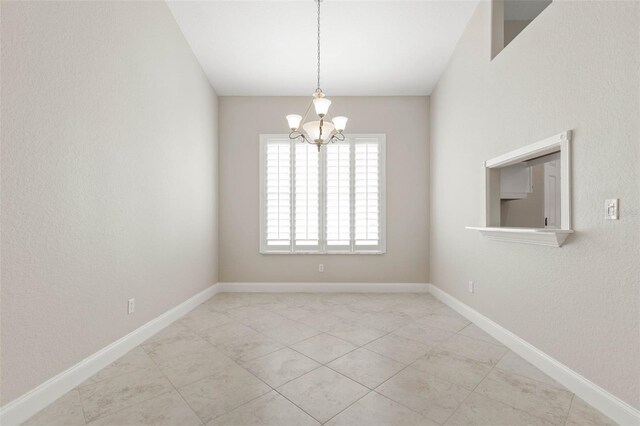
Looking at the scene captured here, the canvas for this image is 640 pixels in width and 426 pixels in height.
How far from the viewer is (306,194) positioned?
14.8ft

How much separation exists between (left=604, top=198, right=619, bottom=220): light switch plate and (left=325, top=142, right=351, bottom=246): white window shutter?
3.04 m

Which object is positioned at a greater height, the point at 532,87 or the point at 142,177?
the point at 532,87

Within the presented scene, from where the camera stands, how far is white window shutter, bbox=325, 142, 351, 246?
14.7 ft

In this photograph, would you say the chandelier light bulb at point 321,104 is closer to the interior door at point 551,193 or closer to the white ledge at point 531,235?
the white ledge at point 531,235

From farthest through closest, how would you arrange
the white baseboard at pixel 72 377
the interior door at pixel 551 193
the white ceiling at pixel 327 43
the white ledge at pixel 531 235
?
the white ceiling at pixel 327 43 < the interior door at pixel 551 193 < the white ledge at pixel 531 235 < the white baseboard at pixel 72 377

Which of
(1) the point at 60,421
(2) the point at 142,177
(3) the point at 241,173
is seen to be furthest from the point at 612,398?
(3) the point at 241,173

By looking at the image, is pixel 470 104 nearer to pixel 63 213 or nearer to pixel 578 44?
pixel 578 44

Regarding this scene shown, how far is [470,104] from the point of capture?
129 inches

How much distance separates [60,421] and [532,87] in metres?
3.77

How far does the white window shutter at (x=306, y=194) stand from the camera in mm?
4500

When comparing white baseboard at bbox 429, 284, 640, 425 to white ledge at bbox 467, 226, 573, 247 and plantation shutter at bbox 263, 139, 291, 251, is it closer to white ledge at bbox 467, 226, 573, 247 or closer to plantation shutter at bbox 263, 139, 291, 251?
white ledge at bbox 467, 226, 573, 247

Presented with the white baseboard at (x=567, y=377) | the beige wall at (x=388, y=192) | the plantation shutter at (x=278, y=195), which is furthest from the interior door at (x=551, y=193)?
the plantation shutter at (x=278, y=195)

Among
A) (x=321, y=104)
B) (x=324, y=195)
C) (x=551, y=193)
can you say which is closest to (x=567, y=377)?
(x=551, y=193)

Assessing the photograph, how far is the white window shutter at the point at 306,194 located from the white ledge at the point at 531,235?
237cm
